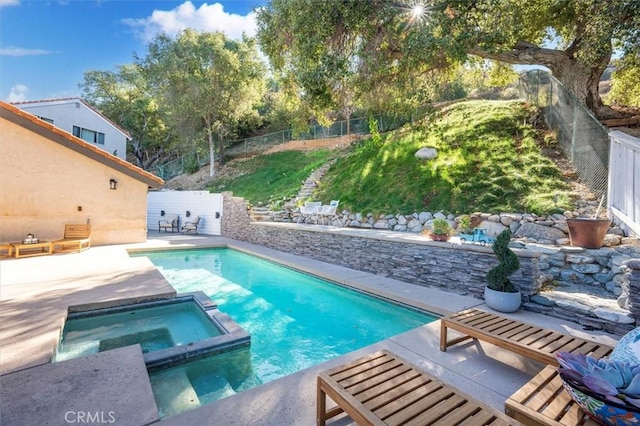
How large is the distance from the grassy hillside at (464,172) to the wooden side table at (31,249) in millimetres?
10085

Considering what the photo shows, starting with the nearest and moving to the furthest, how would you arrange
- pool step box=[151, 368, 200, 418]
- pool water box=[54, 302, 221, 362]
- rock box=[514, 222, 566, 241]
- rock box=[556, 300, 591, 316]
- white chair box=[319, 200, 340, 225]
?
pool step box=[151, 368, 200, 418], rock box=[556, 300, 591, 316], pool water box=[54, 302, 221, 362], rock box=[514, 222, 566, 241], white chair box=[319, 200, 340, 225]

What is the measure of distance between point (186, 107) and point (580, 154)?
71.9 feet

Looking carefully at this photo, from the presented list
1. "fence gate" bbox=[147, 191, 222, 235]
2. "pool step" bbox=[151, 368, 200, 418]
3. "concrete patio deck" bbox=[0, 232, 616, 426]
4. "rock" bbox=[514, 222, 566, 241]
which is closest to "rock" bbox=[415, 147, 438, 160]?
"rock" bbox=[514, 222, 566, 241]

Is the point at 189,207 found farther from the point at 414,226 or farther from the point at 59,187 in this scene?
the point at 414,226

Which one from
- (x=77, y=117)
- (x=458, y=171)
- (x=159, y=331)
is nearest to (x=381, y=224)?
(x=458, y=171)

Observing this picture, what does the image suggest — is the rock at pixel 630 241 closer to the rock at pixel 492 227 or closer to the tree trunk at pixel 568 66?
the rock at pixel 492 227

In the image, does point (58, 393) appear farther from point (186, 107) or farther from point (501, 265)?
point (186, 107)

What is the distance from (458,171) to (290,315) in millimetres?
7747

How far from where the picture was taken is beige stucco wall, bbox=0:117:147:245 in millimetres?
9578

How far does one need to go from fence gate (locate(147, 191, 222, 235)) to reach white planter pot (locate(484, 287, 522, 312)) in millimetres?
13642

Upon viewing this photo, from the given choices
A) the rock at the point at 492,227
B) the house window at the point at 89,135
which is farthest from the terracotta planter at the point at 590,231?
the house window at the point at 89,135

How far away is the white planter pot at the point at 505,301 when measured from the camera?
15.7ft

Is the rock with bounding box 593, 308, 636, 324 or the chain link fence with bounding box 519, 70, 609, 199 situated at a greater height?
the chain link fence with bounding box 519, 70, 609, 199

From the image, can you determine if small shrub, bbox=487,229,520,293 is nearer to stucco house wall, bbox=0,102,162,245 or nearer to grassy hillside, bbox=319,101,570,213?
grassy hillside, bbox=319,101,570,213
